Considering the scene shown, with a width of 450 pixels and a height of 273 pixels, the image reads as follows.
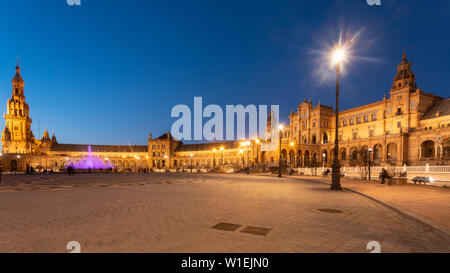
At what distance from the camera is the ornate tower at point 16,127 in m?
97.8

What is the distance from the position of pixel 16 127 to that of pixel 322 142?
126200 millimetres

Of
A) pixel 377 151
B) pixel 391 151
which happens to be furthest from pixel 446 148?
pixel 377 151

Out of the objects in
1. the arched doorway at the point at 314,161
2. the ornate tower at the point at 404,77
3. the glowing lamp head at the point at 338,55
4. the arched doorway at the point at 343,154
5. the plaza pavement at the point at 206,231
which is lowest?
the arched doorway at the point at 314,161

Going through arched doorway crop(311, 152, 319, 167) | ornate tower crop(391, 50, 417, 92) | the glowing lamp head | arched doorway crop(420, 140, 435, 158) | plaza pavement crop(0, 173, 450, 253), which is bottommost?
arched doorway crop(311, 152, 319, 167)

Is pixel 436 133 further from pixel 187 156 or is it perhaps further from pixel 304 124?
pixel 187 156

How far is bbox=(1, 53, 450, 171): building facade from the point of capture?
48438 mm

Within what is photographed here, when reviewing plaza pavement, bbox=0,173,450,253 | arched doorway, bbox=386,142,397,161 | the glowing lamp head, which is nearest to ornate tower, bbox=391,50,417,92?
arched doorway, bbox=386,142,397,161

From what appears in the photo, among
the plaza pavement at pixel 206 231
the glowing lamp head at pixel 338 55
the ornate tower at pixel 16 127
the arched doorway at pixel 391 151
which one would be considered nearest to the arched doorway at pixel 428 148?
the arched doorway at pixel 391 151

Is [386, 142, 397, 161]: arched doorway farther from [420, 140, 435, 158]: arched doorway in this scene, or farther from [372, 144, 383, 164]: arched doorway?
[420, 140, 435, 158]: arched doorway

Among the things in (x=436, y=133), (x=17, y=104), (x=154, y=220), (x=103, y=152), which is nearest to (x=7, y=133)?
(x=17, y=104)

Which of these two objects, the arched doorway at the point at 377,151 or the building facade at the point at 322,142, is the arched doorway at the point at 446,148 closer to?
the building facade at the point at 322,142

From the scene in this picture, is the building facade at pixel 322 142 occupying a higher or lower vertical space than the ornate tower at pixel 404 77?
lower

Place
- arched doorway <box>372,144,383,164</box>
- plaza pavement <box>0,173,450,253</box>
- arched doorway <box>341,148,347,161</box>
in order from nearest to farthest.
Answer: plaza pavement <box>0,173,450,253</box> → arched doorway <box>372,144,383,164</box> → arched doorway <box>341,148,347,161</box>

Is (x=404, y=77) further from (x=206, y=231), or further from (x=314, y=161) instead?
(x=206, y=231)
